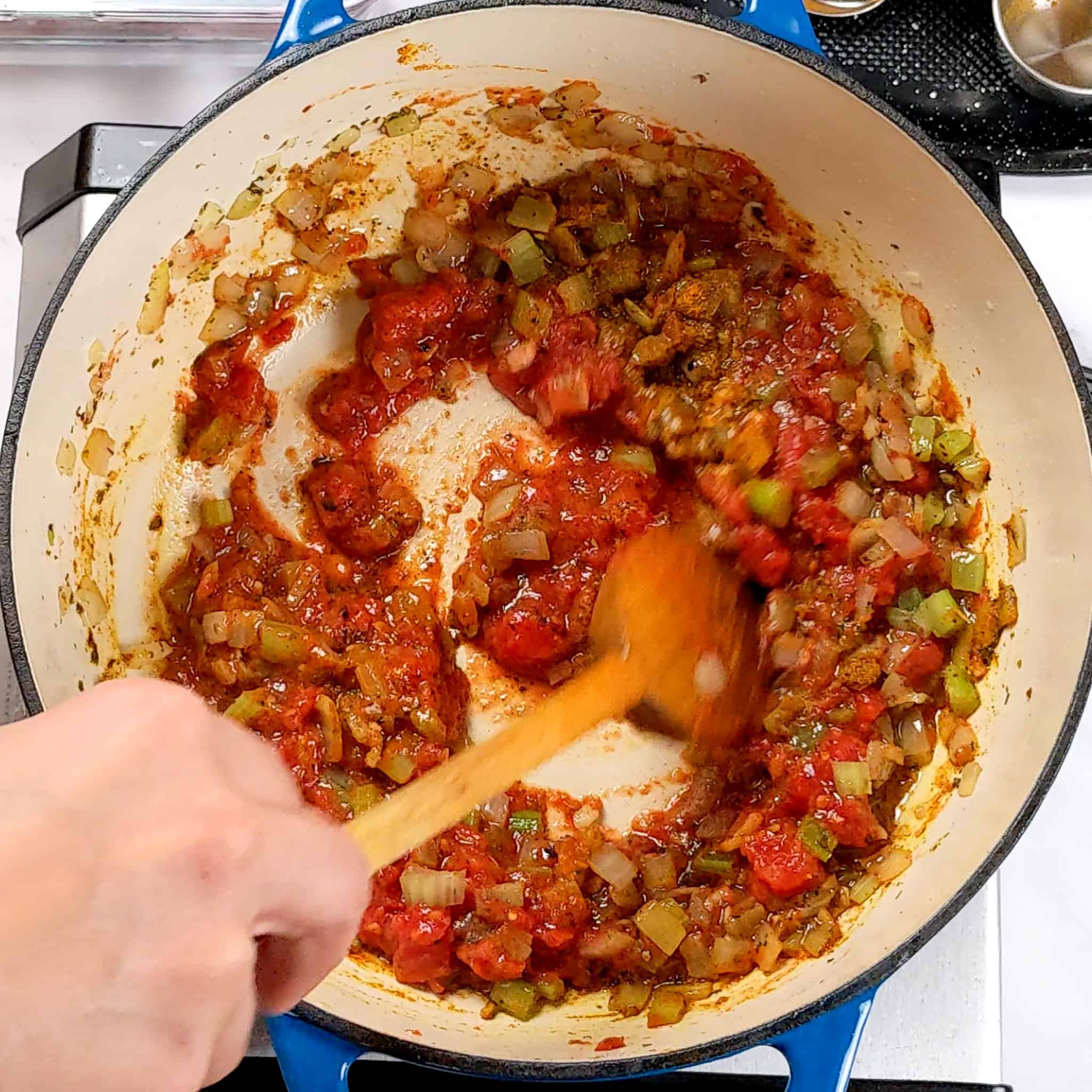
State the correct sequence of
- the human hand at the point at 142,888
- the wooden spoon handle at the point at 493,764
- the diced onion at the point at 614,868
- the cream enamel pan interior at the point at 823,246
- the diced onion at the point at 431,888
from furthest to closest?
the diced onion at the point at 614,868, the diced onion at the point at 431,888, the cream enamel pan interior at the point at 823,246, the wooden spoon handle at the point at 493,764, the human hand at the point at 142,888

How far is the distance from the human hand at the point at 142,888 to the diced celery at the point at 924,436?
4.09 feet

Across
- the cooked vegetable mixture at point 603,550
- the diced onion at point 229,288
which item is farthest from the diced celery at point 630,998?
the diced onion at point 229,288

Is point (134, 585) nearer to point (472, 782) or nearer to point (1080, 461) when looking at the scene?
point (472, 782)

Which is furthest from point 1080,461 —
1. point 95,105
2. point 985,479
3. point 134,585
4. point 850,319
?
point 95,105

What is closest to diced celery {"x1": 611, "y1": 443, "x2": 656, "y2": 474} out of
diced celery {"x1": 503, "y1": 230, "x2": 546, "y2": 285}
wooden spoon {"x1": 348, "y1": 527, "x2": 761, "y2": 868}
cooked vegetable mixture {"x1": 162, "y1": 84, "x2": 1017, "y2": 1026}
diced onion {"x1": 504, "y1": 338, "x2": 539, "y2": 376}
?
cooked vegetable mixture {"x1": 162, "y1": 84, "x2": 1017, "y2": 1026}

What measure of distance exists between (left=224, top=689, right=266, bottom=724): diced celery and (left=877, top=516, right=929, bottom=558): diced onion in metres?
1.04

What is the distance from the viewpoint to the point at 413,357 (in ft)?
6.20

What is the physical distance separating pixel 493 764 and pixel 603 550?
0.52 m

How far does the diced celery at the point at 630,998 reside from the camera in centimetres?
156

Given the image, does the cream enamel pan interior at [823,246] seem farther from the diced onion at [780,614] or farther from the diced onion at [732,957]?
the diced onion at [780,614]

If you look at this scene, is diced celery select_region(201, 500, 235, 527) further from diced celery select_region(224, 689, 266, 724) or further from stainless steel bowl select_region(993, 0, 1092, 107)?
stainless steel bowl select_region(993, 0, 1092, 107)

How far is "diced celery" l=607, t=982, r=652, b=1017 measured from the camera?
1.56m

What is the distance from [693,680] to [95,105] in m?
1.45

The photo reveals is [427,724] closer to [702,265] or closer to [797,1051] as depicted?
[797,1051]
